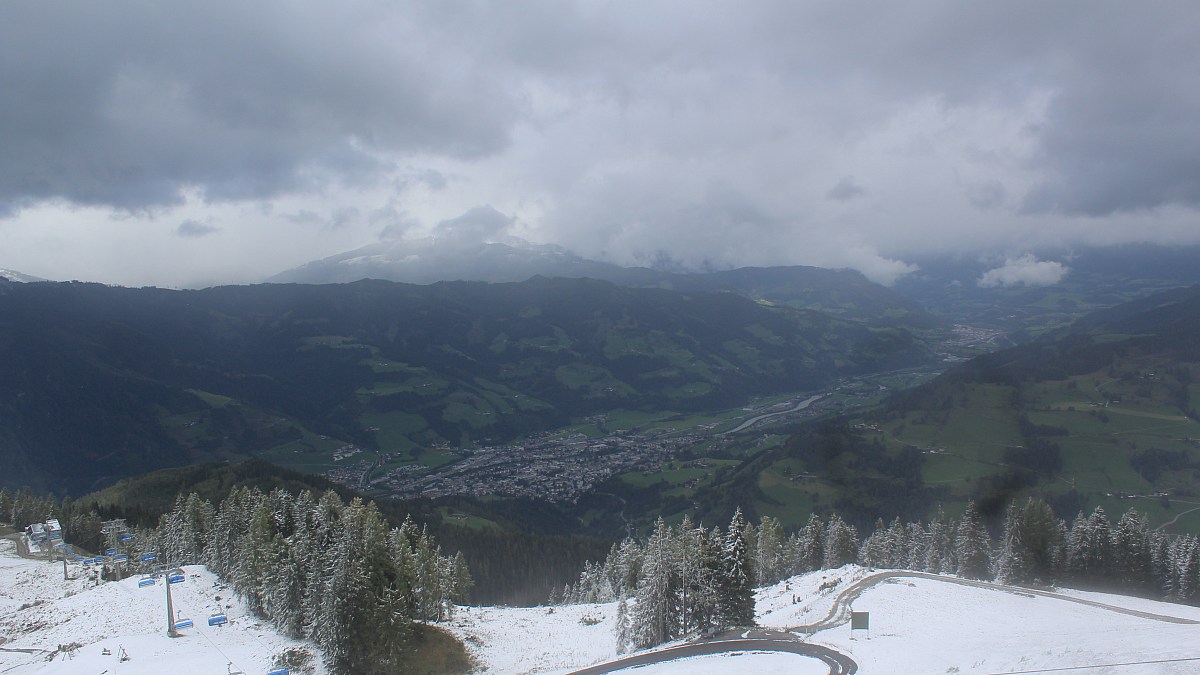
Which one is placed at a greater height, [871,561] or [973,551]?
[973,551]

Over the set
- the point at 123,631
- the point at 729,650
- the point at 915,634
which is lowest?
the point at 123,631

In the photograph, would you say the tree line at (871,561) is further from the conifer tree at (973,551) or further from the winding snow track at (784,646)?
the winding snow track at (784,646)

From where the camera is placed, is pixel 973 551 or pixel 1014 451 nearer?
pixel 973 551

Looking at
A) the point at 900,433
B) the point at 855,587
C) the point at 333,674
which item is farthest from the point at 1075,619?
the point at 900,433

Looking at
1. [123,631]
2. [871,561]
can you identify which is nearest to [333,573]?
[123,631]

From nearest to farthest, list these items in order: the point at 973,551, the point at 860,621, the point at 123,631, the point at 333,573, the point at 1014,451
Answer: the point at 860,621, the point at 333,573, the point at 123,631, the point at 973,551, the point at 1014,451

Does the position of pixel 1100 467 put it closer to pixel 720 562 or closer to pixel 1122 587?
pixel 1122 587

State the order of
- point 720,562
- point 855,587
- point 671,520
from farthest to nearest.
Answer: point 671,520 → point 855,587 → point 720,562

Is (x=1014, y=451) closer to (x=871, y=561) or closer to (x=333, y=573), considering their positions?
(x=871, y=561)
